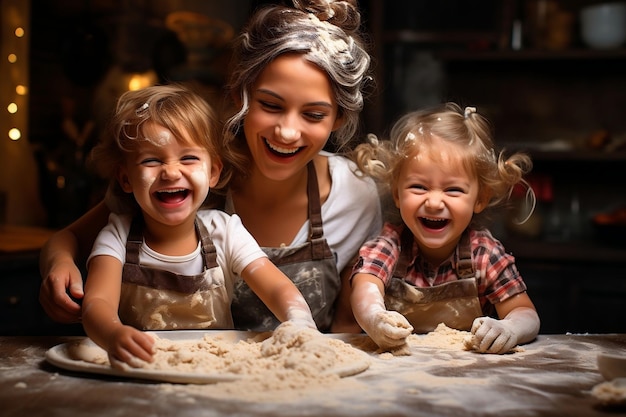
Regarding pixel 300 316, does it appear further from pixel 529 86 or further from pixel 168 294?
pixel 529 86

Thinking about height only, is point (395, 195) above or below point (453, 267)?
above

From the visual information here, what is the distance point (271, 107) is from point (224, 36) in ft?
8.57

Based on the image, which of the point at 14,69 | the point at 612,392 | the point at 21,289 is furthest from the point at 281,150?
Answer: the point at 14,69

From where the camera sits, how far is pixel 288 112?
65.2 inches

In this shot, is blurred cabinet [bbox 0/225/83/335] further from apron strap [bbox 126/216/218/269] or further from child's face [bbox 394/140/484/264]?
child's face [bbox 394/140/484/264]

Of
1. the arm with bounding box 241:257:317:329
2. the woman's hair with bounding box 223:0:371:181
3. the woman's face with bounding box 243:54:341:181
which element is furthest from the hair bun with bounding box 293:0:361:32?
the arm with bounding box 241:257:317:329

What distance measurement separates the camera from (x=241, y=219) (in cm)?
186

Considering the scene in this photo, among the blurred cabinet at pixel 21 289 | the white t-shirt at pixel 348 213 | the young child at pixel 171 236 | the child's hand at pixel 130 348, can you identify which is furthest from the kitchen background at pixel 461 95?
the child's hand at pixel 130 348

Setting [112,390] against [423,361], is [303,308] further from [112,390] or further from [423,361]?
[112,390]

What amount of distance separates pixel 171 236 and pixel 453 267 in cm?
63

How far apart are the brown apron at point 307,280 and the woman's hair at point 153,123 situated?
0.35m

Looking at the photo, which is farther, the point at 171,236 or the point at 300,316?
the point at 171,236

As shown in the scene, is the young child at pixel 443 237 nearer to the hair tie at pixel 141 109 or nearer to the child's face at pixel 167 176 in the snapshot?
the child's face at pixel 167 176

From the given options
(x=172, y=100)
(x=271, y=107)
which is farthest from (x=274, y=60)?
(x=172, y=100)
